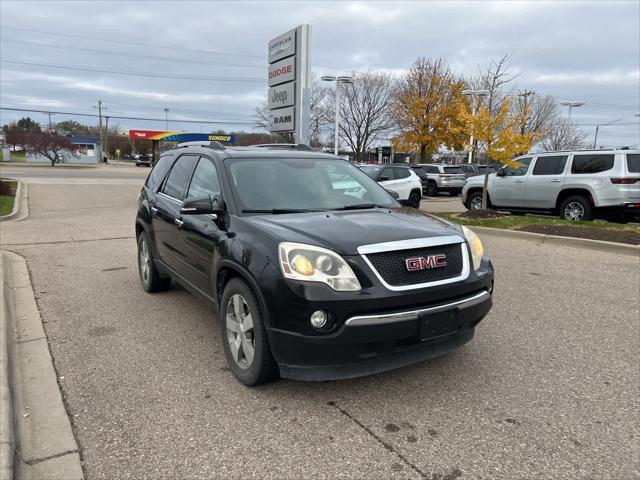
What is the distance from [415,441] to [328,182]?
237 cm

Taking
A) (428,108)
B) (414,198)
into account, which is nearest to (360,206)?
(414,198)

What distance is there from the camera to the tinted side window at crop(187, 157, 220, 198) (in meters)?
4.19

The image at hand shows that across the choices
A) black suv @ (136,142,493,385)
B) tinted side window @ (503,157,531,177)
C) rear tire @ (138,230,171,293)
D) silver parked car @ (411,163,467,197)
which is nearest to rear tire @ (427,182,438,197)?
silver parked car @ (411,163,467,197)

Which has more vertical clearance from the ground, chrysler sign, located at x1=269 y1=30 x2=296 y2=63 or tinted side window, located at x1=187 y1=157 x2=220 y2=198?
→ chrysler sign, located at x1=269 y1=30 x2=296 y2=63

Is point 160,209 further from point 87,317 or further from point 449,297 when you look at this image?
point 449,297

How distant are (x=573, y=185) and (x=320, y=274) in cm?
996

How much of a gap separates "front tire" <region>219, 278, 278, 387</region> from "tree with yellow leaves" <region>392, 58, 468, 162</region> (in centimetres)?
2790

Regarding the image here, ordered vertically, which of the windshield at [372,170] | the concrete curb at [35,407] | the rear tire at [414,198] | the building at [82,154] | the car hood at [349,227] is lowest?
the concrete curb at [35,407]

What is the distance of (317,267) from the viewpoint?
3.00m

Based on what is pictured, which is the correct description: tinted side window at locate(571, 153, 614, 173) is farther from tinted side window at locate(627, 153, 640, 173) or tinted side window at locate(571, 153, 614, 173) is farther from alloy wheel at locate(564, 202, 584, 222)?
alloy wheel at locate(564, 202, 584, 222)

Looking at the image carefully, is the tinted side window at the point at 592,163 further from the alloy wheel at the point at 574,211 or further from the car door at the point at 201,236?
the car door at the point at 201,236

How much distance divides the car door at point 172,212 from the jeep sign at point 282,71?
31.5 ft

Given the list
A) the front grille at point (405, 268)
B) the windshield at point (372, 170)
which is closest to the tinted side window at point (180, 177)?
the front grille at point (405, 268)

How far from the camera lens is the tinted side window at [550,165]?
11.3 metres
